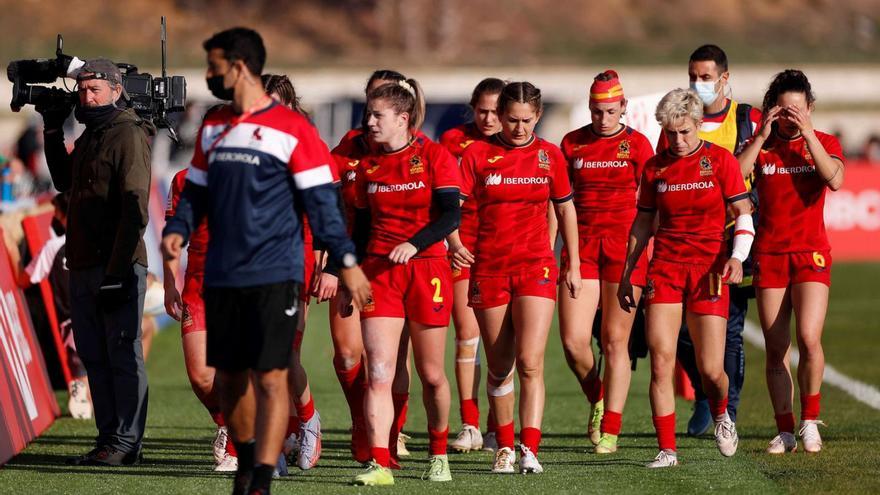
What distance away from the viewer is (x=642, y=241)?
358 inches

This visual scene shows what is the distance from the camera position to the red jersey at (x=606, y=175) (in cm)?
977

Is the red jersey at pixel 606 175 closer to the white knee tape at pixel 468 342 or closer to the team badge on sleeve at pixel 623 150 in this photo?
Result: the team badge on sleeve at pixel 623 150

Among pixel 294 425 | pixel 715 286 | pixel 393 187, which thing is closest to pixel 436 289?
pixel 393 187

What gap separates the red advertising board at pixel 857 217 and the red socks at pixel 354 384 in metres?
19.2

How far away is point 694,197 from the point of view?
8.88 metres

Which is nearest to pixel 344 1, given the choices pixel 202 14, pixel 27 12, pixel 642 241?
pixel 202 14

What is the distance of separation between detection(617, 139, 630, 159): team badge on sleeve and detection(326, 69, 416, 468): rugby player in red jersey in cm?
154

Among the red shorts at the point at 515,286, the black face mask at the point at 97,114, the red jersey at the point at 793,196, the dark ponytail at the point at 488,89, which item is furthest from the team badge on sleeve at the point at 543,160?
the black face mask at the point at 97,114

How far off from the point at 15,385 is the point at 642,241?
4264 mm

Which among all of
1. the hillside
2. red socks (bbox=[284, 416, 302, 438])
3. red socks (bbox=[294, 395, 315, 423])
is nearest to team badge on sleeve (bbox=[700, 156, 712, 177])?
red socks (bbox=[294, 395, 315, 423])

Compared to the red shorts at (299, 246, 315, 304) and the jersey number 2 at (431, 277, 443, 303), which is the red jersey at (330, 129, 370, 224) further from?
the jersey number 2 at (431, 277, 443, 303)

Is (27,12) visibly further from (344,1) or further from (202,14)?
(344,1)

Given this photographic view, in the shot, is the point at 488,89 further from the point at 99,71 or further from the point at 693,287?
the point at 99,71

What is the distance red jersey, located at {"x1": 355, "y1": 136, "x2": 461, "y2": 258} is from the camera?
8289 mm
